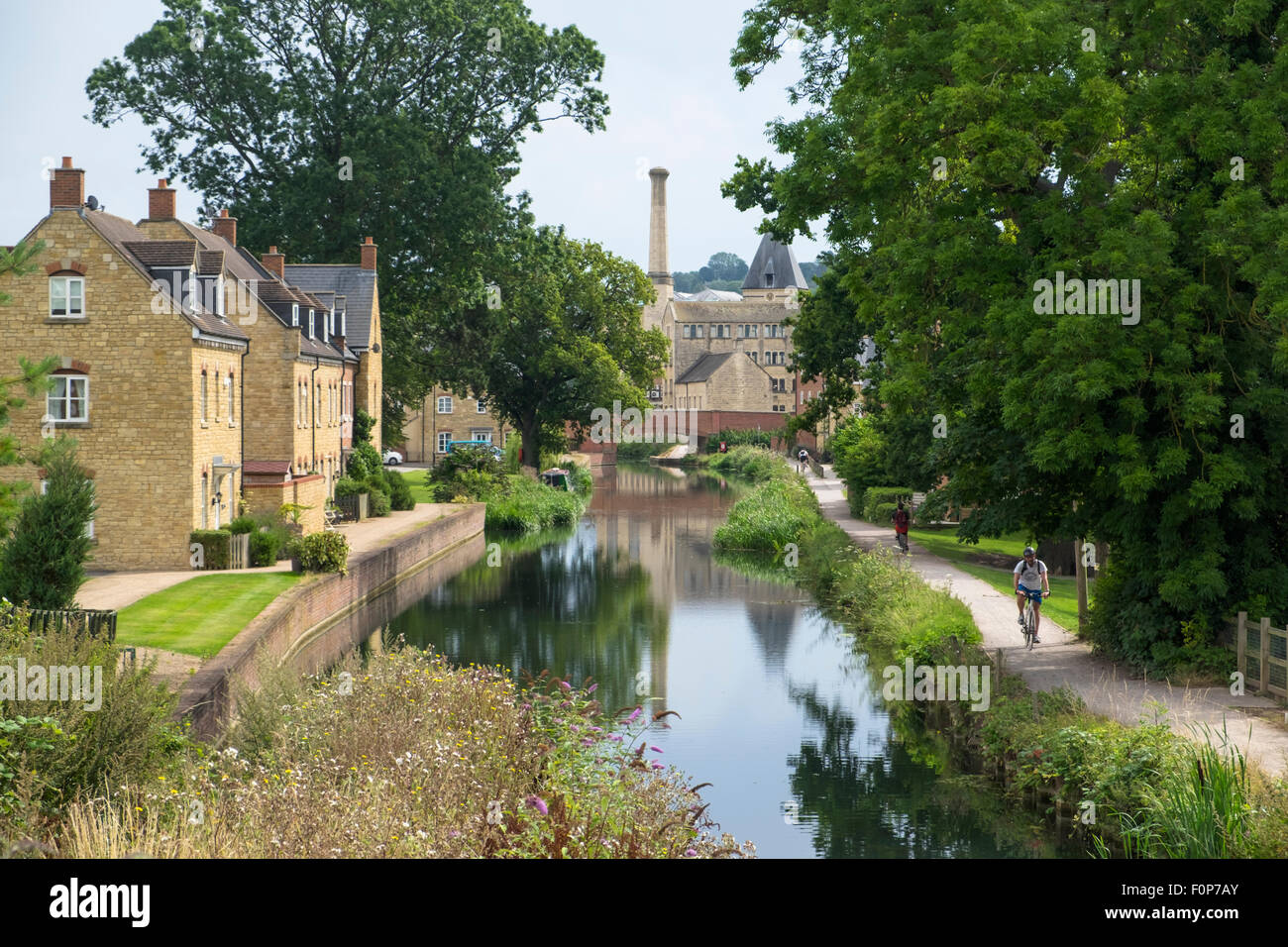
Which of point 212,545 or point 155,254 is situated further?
point 155,254

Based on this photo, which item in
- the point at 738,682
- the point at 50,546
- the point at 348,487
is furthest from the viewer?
the point at 348,487

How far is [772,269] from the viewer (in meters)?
140

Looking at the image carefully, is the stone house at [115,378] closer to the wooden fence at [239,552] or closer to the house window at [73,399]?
the house window at [73,399]

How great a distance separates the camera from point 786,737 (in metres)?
19.5

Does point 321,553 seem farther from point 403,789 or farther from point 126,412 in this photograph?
point 403,789

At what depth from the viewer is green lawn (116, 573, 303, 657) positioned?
20062 mm

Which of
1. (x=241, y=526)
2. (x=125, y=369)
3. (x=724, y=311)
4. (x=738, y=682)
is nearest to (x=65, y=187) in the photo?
(x=125, y=369)

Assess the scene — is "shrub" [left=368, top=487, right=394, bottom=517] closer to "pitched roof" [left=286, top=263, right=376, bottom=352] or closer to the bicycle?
"pitched roof" [left=286, top=263, right=376, bottom=352]

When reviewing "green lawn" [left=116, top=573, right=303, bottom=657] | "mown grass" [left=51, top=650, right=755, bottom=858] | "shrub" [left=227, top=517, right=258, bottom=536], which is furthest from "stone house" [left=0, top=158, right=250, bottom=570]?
"mown grass" [left=51, top=650, right=755, bottom=858]

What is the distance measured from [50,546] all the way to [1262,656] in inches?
630

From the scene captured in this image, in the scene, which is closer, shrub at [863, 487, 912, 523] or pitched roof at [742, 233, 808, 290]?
shrub at [863, 487, 912, 523]

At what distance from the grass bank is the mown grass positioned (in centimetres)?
360
